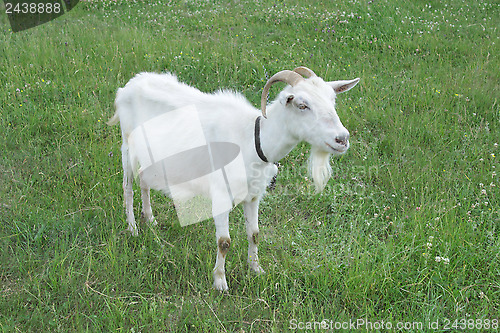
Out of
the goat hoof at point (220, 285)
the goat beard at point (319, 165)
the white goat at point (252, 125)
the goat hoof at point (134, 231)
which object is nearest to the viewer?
the white goat at point (252, 125)

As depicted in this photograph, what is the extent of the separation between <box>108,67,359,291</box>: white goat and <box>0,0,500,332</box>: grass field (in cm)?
39

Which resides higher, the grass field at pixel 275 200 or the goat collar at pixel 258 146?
the goat collar at pixel 258 146

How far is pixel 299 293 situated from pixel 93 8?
812 centimetres

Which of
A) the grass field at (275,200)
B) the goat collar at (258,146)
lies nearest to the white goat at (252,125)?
the goat collar at (258,146)

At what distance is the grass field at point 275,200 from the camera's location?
326cm

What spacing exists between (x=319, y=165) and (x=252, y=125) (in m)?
0.60

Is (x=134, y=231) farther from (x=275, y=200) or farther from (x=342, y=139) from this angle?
(x=342, y=139)

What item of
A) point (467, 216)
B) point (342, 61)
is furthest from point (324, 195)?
point (342, 61)

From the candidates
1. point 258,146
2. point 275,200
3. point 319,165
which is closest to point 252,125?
point 258,146

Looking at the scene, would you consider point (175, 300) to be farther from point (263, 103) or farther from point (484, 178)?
point (484, 178)

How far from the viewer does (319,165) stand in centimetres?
326

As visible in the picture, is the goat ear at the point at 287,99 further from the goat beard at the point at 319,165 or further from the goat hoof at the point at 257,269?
the goat hoof at the point at 257,269

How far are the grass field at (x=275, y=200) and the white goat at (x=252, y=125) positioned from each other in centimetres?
39

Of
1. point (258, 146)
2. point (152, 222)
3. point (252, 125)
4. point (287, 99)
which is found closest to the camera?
point (287, 99)
